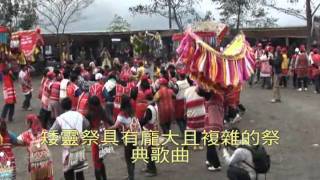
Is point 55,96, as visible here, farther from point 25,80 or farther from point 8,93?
point 25,80

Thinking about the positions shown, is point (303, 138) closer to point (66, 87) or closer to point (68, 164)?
point (66, 87)

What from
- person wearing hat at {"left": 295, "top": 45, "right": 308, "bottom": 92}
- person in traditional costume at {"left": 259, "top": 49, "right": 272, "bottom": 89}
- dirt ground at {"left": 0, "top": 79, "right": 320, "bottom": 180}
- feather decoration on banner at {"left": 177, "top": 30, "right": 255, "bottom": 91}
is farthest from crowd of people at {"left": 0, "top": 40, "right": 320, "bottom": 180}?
person in traditional costume at {"left": 259, "top": 49, "right": 272, "bottom": 89}

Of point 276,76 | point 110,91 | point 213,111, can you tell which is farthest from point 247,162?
point 276,76

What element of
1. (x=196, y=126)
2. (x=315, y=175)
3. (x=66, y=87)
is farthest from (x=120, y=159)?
(x=315, y=175)

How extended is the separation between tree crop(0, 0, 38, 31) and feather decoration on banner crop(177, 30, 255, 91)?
27.2 metres

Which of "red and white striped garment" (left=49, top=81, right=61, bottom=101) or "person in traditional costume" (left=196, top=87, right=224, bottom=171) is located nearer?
"person in traditional costume" (left=196, top=87, right=224, bottom=171)

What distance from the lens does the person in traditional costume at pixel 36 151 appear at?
318 inches

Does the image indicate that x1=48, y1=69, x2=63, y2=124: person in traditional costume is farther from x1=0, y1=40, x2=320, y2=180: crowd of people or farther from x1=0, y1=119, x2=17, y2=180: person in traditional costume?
x1=0, y1=119, x2=17, y2=180: person in traditional costume

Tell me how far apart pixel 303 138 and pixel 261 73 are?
10.3 metres

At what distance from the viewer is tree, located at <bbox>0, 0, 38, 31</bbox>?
3488 cm

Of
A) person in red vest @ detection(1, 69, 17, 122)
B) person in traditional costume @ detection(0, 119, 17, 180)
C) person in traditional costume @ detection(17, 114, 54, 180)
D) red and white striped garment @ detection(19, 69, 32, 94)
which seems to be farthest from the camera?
red and white striped garment @ detection(19, 69, 32, 94)

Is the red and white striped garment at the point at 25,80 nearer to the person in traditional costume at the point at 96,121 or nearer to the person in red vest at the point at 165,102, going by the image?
the person in red vest at the point at 165,102

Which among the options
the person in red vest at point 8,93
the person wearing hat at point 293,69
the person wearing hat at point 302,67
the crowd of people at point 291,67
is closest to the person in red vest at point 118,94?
the person in red vest at point 8,93

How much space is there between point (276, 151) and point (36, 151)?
558 cm
